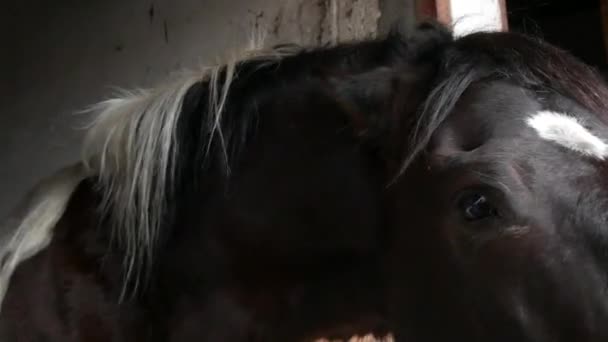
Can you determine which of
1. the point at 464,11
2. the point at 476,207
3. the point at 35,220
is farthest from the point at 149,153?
the point at 464,11

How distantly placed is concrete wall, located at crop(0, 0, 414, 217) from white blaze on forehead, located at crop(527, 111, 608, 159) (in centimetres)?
132

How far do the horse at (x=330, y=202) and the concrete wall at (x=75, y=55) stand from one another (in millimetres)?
1039

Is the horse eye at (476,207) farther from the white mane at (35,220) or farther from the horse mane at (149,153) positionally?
the white mane at (35,220)

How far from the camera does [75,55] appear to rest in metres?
2.48

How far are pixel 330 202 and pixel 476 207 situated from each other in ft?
0.73

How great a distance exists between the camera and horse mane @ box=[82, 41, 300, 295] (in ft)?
3.70

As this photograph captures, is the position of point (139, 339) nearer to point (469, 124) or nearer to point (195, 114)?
point (195, 114)

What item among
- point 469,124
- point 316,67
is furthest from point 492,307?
point 316,67

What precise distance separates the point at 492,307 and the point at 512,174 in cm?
15

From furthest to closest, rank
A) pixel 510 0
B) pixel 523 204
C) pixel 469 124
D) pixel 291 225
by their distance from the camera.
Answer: pixel 510 0
pixel 291 225
pixel 469 124
pixel 523 204

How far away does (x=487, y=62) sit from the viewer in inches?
40.5

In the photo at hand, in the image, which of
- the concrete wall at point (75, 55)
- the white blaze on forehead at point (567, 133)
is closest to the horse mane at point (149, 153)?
the white blaze on forehead at point (567, 133)

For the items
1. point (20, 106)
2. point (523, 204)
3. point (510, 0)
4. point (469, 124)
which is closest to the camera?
point (523, 204)

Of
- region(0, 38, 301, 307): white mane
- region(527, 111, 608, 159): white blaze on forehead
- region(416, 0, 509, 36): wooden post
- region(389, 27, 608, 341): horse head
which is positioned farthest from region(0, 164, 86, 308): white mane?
region(416, 0, 509, 36): wooden post
